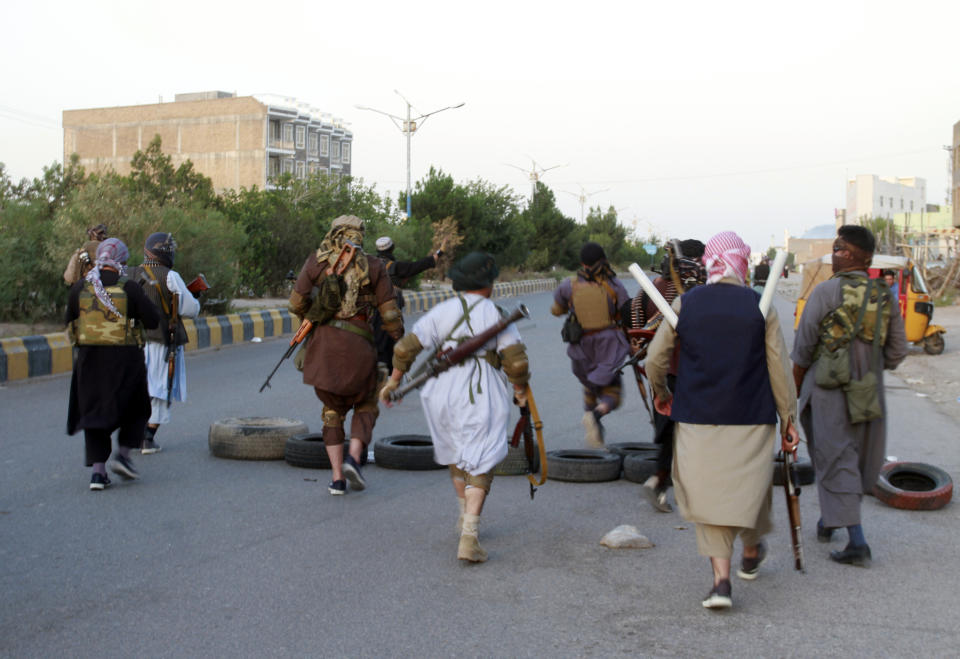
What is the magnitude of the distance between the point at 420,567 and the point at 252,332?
55.4ft

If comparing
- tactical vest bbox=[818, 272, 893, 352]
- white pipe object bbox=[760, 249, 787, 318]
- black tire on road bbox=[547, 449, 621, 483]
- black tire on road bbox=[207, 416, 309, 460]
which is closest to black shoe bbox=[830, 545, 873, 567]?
tactical vest bbox=[818, 272, 893, 352]

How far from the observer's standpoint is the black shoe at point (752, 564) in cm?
529

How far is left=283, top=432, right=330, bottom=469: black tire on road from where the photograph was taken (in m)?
8.26

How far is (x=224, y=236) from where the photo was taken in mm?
23531

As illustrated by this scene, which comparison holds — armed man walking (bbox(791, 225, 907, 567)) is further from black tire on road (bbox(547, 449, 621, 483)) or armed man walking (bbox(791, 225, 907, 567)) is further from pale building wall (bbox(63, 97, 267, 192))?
pale building wall (bbox(63, 97, 267, 192))

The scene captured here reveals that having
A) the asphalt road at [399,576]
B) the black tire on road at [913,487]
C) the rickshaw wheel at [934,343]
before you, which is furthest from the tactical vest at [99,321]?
the rickshaw wheel at [934,343]

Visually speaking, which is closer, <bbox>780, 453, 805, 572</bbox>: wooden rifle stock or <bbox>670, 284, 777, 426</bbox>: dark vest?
<bbox>670, 284, 777, 426</bbox>: dark vest

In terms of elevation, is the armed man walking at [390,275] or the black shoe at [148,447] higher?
the armed man walking at [390,275]

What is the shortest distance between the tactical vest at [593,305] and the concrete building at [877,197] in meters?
138

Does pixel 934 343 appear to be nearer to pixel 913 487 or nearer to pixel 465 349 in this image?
pixel 913 487

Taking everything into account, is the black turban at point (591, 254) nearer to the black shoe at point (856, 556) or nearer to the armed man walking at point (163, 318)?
the armed man walking at point (163, 318)

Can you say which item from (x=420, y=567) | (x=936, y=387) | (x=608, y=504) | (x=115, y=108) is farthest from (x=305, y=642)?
(x=115, y=108)

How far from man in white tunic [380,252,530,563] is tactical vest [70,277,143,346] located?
8.57 feet

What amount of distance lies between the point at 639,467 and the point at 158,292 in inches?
167
